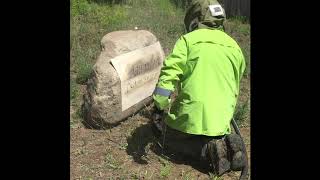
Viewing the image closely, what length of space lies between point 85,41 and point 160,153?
2628mm

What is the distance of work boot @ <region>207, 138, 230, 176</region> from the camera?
407 cm

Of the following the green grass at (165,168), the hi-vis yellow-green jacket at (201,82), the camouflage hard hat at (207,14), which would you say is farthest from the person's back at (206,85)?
the green grass at (165,168)

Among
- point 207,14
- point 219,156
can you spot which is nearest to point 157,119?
point 219,156

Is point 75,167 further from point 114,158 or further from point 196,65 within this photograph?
point 196,65

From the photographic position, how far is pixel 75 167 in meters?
4.22

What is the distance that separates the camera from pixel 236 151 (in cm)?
407

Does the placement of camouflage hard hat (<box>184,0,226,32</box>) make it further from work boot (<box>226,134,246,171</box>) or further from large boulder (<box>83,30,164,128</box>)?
work boot (<box>226,134,246,171</box>)

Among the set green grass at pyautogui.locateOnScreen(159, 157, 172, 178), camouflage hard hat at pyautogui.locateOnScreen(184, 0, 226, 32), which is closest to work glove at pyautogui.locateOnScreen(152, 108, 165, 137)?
green grass at pyautogui.locateOnScreen(159, 157, 172, 178)

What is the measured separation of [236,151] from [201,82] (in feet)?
2.03

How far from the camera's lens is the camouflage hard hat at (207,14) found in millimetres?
4309

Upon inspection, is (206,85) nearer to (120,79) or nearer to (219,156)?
(219,156)

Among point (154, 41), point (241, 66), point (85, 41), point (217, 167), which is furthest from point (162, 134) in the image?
point (85, 41)

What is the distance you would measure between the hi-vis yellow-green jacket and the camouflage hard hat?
0.45 ft
